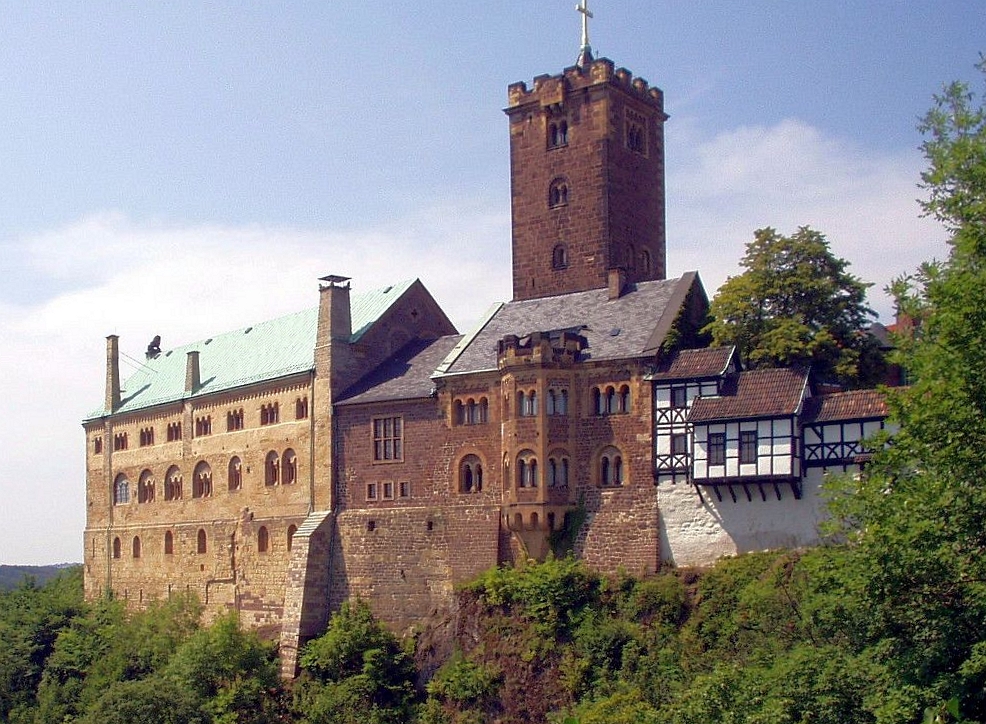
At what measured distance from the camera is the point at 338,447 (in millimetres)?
57312

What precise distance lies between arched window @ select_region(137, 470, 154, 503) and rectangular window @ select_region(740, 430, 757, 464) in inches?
1304

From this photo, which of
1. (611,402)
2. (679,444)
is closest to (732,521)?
(679,444)

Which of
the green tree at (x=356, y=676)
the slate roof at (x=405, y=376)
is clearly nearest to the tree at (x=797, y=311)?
the slate roof at (x=405, y=376)

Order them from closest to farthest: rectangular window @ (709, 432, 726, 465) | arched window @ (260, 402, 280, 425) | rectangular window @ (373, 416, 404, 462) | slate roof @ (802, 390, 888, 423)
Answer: slate roof @ (802, 390, 888, 423)
rectangular window @ (709, 432, 726, 465)
rectangular window @ (373, 416, 404, 462)
arched window @ (260, 402, 280, 425)

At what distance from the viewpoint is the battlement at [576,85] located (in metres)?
58.6

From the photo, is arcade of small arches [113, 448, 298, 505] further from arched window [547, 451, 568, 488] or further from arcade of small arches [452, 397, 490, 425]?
A: arched window [547, 451, 568, 488]

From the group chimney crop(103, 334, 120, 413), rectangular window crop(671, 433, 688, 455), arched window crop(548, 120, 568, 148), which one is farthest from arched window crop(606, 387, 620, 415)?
chimney crop(103, 334, 120, 413)

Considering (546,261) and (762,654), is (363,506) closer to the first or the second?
(546,261)

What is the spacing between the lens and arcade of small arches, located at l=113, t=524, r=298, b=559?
5931 centimetres

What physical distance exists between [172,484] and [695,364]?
29275mm

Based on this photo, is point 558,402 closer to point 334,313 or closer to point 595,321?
point 595,321

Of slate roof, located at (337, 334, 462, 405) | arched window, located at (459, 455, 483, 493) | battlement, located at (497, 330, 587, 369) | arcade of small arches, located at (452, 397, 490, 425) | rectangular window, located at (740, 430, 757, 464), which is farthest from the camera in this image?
slate roof, located at (337, 334, 462, 405)

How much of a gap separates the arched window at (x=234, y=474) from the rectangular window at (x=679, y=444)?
72.0 feet

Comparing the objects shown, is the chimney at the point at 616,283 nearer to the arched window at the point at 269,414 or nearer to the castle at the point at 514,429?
the castle at the point at 514,429
